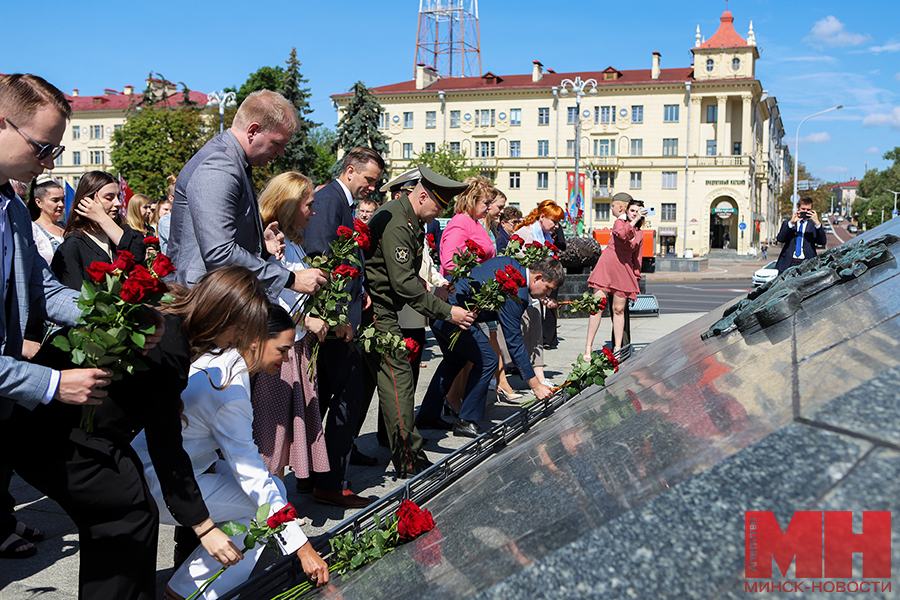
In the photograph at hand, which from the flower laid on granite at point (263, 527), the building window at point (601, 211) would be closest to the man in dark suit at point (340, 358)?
the flower laid on granite at point (263, 527)

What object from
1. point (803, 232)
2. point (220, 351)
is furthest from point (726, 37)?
point (220, 351)

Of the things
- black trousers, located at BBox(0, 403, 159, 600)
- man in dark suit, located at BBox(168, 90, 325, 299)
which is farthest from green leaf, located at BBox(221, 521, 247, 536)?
man in dark suit, located at BBox(168, 90, 325, 299)

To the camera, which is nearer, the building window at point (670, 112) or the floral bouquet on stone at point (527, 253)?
the floral bouquet on stone at point (527, 253)

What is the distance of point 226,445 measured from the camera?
8.42 ft

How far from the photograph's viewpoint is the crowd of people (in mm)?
2104

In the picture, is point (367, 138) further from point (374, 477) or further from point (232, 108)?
point (374, 477)

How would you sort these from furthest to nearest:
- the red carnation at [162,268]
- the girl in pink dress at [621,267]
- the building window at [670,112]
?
the building window at [670,112]
the girl in pink dress at [621,267]
the red carnation at [162,268]

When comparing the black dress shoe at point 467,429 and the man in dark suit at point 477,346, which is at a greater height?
the man in dark suit at point 477,346

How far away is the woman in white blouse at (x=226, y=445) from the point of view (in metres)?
2.53

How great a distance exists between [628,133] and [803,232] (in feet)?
175

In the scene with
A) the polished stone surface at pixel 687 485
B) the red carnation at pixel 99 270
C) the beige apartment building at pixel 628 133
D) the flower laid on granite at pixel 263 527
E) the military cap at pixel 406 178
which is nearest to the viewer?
the polished stone surface at pixel 687 485

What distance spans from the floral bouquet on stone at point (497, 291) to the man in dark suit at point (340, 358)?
33.5 inches

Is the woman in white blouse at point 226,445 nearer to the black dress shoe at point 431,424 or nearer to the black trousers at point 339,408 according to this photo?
the black trousers at point 339,408

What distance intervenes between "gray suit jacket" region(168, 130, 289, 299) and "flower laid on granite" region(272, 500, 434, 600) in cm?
154
